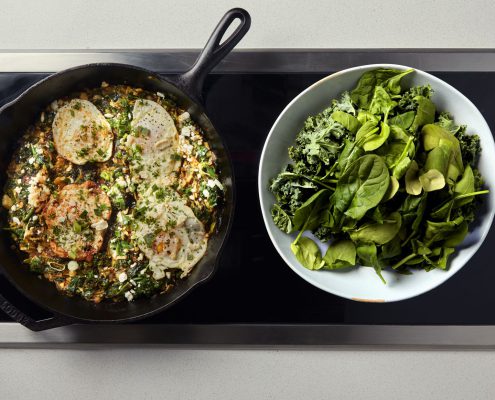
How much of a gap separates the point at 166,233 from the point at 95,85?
0.41m

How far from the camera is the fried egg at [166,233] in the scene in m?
1.24

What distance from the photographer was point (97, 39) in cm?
136

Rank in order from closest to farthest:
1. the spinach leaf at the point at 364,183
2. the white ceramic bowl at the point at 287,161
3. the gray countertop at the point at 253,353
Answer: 1. the spinach leaf at the point at 364,183
2. the white ceramic bowl at the point at 287,161
3. the gray countertop at the point at 253,353

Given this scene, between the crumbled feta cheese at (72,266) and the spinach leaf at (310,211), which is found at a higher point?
the spinach leaf at (310,211)

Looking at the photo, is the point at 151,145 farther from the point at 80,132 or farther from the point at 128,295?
the point at 128,295

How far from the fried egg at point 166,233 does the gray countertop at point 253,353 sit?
27 centimetres

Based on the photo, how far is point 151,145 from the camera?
1266 millimetres

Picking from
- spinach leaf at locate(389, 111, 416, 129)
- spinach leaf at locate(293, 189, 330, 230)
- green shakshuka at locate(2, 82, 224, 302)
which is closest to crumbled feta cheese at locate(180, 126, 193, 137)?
green shakshuka at locate(2, 82, 224, 302)

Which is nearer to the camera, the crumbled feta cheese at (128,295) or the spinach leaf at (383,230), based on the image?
the spinach leaf at (383,230)

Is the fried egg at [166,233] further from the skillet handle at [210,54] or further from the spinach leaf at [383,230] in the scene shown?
the spinach leaf at [383,230]

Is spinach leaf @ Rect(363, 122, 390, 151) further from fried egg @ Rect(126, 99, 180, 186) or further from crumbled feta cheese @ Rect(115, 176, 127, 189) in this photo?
crumbled feta cheese @ Rect(115, 176, 127, 189)

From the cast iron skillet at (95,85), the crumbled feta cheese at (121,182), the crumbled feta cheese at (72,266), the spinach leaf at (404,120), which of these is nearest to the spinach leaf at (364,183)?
the spinach leaf at (404,120)

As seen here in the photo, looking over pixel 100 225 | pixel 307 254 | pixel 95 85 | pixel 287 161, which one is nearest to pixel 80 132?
pixel 95 85

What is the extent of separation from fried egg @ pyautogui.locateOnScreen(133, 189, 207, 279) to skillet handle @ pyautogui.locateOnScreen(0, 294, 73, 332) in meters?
0.24
